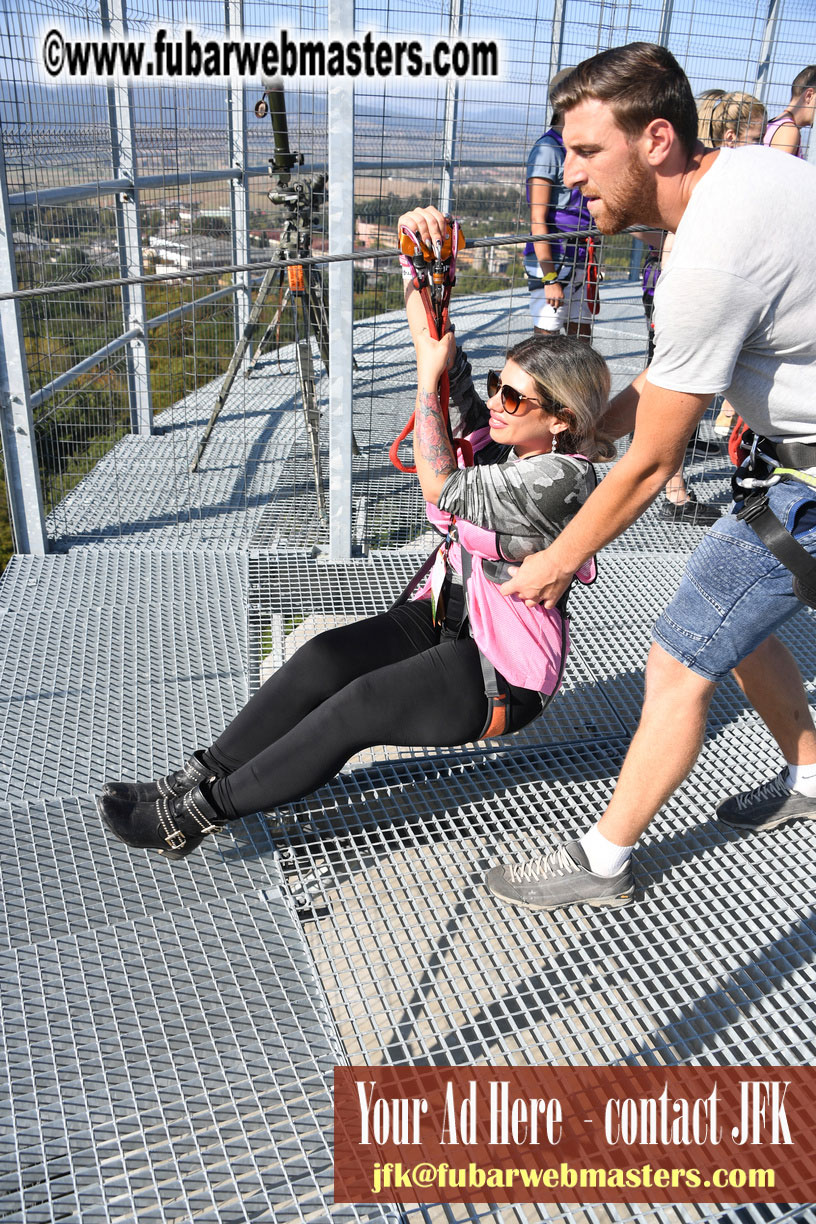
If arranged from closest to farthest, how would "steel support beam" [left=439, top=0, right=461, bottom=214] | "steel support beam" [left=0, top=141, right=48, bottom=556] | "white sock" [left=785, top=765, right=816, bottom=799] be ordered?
"white sock" [left=785, top=765, right=816, bottom=799] → "steel support beam" [left=0, top=141, right=48, bottom=556] → "steel support beam" [left=439, top=0, right=461, bottom=214]

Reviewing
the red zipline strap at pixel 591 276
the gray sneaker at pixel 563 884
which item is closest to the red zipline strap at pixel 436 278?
the gray sneaker at pixel 563 884

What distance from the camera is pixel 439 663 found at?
1825 millimetres

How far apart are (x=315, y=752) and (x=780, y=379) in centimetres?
107

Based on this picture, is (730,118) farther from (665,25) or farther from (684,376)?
(665,25)

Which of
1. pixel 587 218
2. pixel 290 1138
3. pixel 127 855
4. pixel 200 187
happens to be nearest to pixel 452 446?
pixel 127 855

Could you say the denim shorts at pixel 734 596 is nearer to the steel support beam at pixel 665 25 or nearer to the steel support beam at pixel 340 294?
the steel support beam at pixel 340 294

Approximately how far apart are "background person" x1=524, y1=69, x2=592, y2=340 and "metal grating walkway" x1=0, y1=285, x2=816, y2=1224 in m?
1.67

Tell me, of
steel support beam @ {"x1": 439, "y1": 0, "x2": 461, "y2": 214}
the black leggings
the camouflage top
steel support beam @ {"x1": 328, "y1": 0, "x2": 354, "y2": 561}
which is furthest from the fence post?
the black leggings

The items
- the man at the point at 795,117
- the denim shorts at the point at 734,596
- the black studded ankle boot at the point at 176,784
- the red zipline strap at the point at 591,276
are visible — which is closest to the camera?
the denim shorts at the point at 734,596

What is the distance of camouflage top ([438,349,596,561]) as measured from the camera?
1.74 meters

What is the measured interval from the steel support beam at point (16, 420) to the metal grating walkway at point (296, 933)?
0.38 m

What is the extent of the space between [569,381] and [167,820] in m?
1.19

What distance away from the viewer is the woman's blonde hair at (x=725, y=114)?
334cm

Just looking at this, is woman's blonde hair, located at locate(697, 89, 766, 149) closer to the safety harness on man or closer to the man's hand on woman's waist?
the safety harness on man
